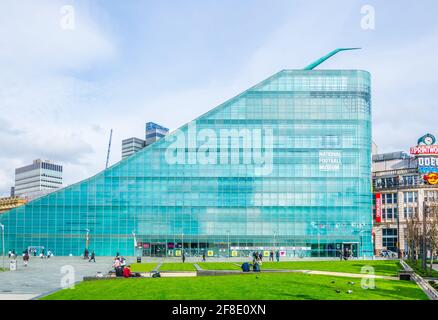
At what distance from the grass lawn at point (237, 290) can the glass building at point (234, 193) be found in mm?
79255

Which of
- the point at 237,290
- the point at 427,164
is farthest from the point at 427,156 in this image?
the point at 237,290

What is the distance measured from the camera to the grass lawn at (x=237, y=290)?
96.1ft

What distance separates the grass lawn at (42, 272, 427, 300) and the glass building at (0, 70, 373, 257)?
79.3 m

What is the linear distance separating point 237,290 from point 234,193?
87.7m

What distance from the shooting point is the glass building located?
119 meters

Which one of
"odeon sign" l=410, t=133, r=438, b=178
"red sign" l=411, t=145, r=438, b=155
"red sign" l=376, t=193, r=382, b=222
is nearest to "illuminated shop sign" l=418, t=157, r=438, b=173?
"odeon sign" l=410, t=133, r=438, b=178

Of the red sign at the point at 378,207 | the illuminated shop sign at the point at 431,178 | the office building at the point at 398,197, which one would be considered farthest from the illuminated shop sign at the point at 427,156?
the red sign at the point at 378,207

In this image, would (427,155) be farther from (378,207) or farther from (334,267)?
(334,267)

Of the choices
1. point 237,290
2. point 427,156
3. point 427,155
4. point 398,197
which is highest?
point 427,155

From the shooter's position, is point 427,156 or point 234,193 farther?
point 427,156

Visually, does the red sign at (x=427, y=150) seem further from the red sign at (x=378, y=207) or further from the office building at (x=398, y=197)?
the red sign at (x=378, y=207)

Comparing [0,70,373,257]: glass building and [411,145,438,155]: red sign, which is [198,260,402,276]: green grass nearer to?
[0,70,373,257]: glass building

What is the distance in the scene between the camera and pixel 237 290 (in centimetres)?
3219
